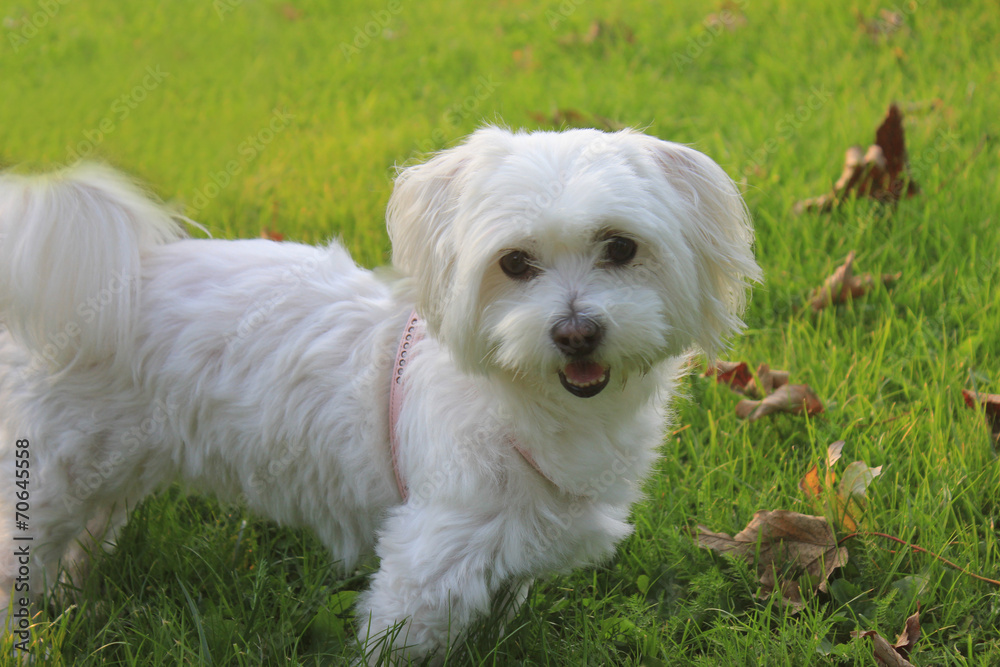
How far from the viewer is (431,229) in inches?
84.5

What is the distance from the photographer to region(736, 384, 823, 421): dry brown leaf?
303cm

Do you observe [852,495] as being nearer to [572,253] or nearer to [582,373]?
[582,373]

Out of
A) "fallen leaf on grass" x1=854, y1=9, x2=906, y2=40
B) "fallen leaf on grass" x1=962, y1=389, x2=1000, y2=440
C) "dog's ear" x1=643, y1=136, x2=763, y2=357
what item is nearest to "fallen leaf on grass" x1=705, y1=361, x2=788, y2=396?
"fallen leaf on grass" x1=962, y1=389, x2=1000, y2=440

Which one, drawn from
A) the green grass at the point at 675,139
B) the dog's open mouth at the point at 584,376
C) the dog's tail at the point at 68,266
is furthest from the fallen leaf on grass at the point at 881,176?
the dog's tail at the point at 68,266

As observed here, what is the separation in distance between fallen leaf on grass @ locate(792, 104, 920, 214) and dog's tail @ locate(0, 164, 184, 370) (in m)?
3.20

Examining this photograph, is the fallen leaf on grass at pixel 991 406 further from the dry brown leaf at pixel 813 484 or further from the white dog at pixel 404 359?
the white dog at pixel 404 359

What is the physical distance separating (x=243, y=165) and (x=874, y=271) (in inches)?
154

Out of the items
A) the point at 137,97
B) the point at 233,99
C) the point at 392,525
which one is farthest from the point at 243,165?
the point at 392,525

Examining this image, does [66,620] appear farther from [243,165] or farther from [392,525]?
[243,165]

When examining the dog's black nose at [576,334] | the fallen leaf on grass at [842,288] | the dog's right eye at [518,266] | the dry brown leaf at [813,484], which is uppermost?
the dog's right eye at [518,266]

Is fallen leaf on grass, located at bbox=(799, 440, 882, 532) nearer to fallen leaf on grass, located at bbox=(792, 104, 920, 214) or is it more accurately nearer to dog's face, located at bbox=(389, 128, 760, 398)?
dog's face, located at bbox=(389, 128, 760, 398)

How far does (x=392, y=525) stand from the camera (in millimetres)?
2328

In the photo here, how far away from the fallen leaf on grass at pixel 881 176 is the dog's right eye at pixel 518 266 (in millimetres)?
2618

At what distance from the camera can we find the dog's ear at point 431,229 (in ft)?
6.87
